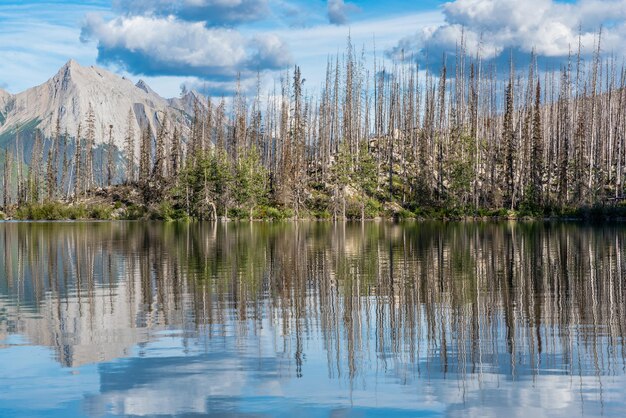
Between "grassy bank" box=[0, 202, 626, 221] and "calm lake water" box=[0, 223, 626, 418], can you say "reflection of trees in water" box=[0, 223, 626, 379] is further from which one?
"grassy bank" box=[0, 202, 626, 221]

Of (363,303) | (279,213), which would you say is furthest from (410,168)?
(363,303)

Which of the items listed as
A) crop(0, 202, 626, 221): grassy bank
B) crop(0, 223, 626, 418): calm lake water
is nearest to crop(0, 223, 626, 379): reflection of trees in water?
crop(0, 223, 626, 418): calm lake water

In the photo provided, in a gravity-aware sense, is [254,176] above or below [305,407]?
above

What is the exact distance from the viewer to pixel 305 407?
1105 centimetres

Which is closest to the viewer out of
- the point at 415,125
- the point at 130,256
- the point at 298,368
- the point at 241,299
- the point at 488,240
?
the point at 298,368

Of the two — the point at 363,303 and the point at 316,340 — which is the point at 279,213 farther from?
the point at 316,340

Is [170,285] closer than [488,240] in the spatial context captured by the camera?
Yes

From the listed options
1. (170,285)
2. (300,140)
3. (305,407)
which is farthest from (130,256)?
(300,140)

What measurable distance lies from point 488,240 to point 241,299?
111ft

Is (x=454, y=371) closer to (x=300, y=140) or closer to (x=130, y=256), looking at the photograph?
(x=130, y=256)

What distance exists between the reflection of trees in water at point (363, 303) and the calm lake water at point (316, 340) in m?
0.08

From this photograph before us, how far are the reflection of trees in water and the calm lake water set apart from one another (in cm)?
8

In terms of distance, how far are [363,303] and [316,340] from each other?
17.2 ft

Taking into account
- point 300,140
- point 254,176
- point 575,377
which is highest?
point 300,140
